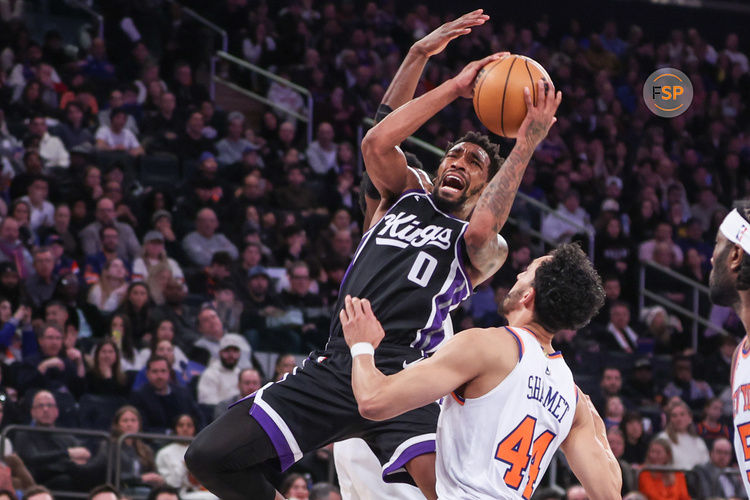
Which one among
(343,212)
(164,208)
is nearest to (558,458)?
(343,212)

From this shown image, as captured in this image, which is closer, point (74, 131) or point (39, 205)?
point (39, 205)

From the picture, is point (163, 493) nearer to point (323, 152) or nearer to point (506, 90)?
point (506, 90)

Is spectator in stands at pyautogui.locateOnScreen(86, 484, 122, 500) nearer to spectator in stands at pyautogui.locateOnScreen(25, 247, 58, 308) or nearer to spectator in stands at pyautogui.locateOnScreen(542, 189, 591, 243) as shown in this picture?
spectator in stands at pyautogui.locateOnScreen(25, 247, 58, 308)

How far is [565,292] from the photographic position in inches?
167

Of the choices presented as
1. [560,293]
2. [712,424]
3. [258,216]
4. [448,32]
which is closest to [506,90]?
[448,32]

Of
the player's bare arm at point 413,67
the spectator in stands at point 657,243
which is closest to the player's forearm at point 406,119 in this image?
the player's bare arm at point 413,67

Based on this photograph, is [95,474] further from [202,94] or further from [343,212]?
[202,94]

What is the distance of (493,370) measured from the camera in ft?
13.5

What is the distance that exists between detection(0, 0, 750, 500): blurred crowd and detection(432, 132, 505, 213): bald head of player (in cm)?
384

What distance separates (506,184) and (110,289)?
6.54 m

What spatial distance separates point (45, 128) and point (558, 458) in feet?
21.5

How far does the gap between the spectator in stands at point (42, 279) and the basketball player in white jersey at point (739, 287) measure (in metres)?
7.71

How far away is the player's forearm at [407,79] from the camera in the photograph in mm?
5832

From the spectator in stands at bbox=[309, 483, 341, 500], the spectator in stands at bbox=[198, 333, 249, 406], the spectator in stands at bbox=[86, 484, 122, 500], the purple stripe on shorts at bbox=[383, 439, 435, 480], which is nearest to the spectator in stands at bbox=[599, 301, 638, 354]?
the spectator in stands at bbox=[198, 333, 249, 406]
